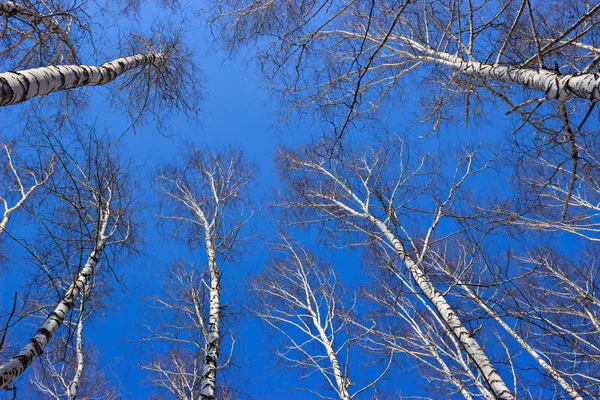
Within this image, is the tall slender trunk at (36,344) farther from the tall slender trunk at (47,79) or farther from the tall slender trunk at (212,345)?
the tall slender trunk at (212,345)

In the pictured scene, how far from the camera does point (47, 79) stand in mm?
2785

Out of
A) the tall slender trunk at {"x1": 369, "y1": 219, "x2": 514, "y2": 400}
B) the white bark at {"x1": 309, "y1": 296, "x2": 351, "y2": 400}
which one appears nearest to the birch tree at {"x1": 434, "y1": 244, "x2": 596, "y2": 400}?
the tall slender trunk at {"x1": 369, "y1": 219, "x2": 514, "y2": 400}

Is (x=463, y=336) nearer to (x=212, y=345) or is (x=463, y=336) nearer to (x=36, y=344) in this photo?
(x=212, y=345)

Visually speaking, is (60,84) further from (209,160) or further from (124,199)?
(209,160)

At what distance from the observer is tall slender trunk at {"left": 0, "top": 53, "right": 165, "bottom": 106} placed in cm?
244

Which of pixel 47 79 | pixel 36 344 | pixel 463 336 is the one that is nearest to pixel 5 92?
pixel 47 79

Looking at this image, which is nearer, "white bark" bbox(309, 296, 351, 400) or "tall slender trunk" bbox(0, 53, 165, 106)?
"tall slender trunk" bbox(0, 53, 165, 106)

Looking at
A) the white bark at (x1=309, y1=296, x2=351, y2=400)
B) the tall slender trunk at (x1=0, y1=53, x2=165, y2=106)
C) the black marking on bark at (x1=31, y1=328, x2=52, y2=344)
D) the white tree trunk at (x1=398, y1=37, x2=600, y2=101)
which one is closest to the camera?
the white tree trunk at (x1=398, y1=37, x2=600, y2=101)

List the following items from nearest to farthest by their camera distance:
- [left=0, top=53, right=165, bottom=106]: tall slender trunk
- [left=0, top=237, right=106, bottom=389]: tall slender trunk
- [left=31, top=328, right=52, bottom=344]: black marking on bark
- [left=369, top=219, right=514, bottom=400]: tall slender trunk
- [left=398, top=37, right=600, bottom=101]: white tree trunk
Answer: [left=398, top=37, right=600, bottom=101]: white tree trunk, [left=0, top=53, right=165, bottom=106]: tall slender trunk, [left=0, top=237, right=106, bottom=389]: tall slender trunk, [left=369, top=219, right=514, bottom=400]: tall slender trunk, [left=31, top=328, right=52, bottom=344]: black marking on bark

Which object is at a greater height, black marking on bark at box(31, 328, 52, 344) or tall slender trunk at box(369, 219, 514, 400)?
tall slender trunk at box(369, 219, 514, 400)

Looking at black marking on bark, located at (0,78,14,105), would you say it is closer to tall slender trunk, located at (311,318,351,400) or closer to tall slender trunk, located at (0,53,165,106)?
tall slender trunk, located at (0,53,165,106)

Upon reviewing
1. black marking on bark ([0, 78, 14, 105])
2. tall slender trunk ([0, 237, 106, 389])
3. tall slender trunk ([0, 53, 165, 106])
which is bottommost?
tall slender trunk ([0, 237, 106, 389])

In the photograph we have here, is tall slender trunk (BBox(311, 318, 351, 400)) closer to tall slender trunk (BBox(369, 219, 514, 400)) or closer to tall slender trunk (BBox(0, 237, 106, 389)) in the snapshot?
tall slender trunk (BBox(369, 219, 514, 400))

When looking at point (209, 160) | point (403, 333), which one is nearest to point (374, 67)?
point (209, 160)
